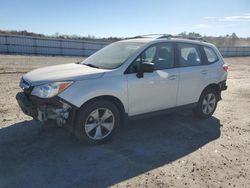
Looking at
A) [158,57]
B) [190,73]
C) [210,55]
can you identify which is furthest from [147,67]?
[210,55]

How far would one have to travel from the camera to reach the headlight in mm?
4648

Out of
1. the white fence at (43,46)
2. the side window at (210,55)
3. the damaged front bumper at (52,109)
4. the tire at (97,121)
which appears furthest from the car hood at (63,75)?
the white fence at (43,46)

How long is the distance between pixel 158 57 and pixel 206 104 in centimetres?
196

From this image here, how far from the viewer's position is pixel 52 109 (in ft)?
15.5

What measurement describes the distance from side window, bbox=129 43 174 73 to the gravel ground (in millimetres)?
1323

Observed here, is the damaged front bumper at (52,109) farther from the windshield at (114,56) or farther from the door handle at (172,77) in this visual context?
the door handle at (172,77)

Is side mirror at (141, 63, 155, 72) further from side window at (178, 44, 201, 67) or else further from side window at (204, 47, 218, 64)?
side window at (204, 47, 218, 64)

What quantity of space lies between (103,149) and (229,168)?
2023 millimetres

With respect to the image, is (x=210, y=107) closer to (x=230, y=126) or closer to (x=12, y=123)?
(x=230, y=126)

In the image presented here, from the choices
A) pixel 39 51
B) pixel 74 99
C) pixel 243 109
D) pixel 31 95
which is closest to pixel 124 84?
pixel 74 99

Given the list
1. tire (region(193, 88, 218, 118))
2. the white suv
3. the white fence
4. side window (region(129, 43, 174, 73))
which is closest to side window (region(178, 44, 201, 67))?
the white suv

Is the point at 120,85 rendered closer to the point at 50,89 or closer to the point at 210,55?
the point at 50,89

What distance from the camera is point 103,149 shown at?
5.00m

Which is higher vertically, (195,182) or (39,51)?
(39,51)
